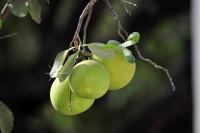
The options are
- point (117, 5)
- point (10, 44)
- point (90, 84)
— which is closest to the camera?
point (90, 84)

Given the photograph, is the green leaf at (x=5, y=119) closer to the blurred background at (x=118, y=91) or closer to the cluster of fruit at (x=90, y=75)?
the cluster of fruit at (x=90, y=75)

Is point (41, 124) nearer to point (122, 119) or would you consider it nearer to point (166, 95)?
point (122, 119)

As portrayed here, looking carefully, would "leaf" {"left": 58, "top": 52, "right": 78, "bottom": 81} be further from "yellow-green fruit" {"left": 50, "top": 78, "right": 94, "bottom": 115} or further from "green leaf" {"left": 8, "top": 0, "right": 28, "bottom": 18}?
"green leaf" {"left": 8, "top": 0, "right": 28, "bottom": 18}

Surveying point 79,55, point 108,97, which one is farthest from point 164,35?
point 79,55

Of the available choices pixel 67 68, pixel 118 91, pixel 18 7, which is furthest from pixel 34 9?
pixel 118 91

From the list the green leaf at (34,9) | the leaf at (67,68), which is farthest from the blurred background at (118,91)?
the leaf at (67,68)

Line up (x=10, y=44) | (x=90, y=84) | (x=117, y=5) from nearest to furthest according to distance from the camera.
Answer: (x=90, y=84) → (x=117, y=5) → (x=10, y=44)
